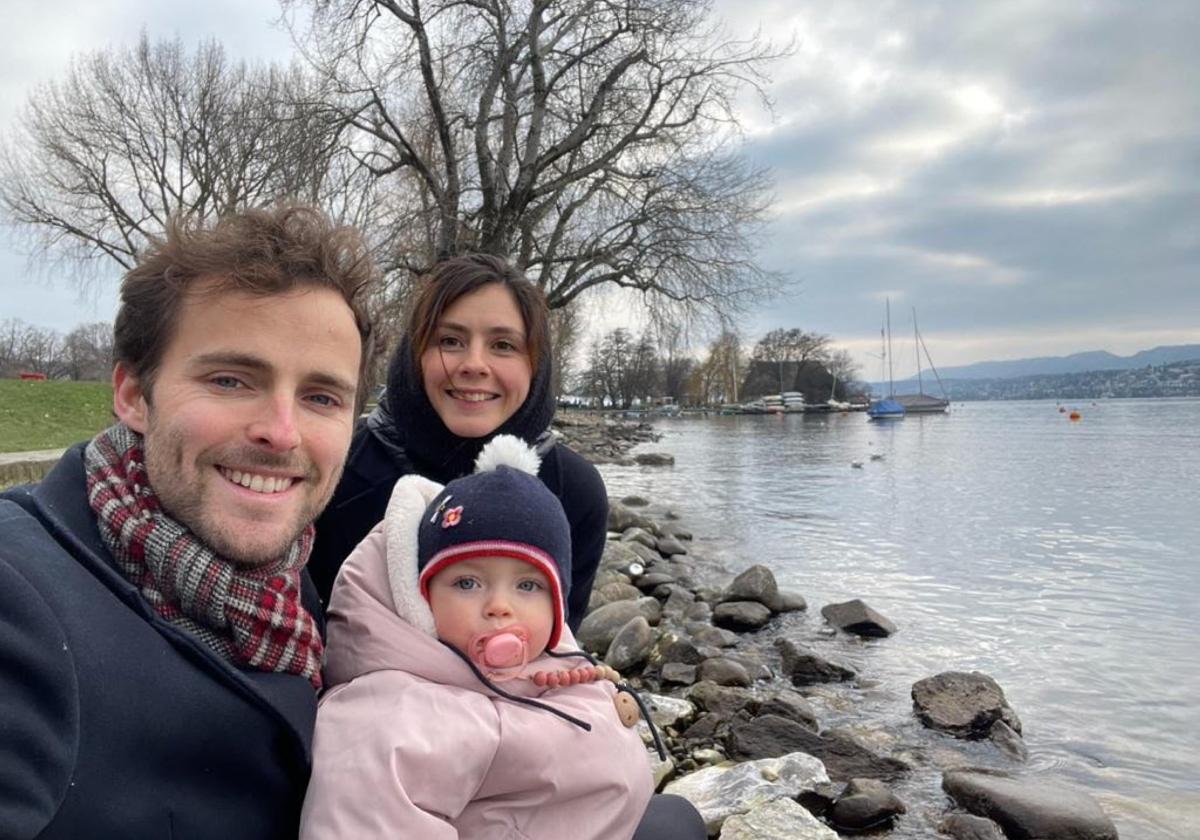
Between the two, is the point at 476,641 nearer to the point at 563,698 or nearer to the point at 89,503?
the point at 563,698

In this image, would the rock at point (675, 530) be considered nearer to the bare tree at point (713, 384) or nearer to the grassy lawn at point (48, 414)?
the grassy lawn at point (48, 414)

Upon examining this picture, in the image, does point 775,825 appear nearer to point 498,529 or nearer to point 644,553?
point 498,529

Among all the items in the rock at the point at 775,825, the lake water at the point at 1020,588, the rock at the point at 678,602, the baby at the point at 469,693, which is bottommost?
the lake water at the point at 1020,588

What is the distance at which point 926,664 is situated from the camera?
6359 mm

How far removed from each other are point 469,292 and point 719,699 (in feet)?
11.5

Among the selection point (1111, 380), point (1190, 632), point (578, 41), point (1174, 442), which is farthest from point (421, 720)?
point (1111, 380)

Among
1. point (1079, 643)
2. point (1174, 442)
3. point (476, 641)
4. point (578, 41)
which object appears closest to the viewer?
point (476, 641)

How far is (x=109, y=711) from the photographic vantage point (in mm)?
1068

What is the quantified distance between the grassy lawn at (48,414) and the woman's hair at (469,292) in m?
9.27

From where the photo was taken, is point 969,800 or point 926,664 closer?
point 969,800

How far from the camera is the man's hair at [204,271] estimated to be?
56.1 inches

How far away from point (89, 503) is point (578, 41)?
48.6 ft

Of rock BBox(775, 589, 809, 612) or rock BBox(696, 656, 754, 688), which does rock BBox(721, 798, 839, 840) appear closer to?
rock BBox(696, 656, 754, 688)

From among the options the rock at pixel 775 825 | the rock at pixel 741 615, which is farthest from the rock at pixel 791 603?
the rock at pixel 775 825
